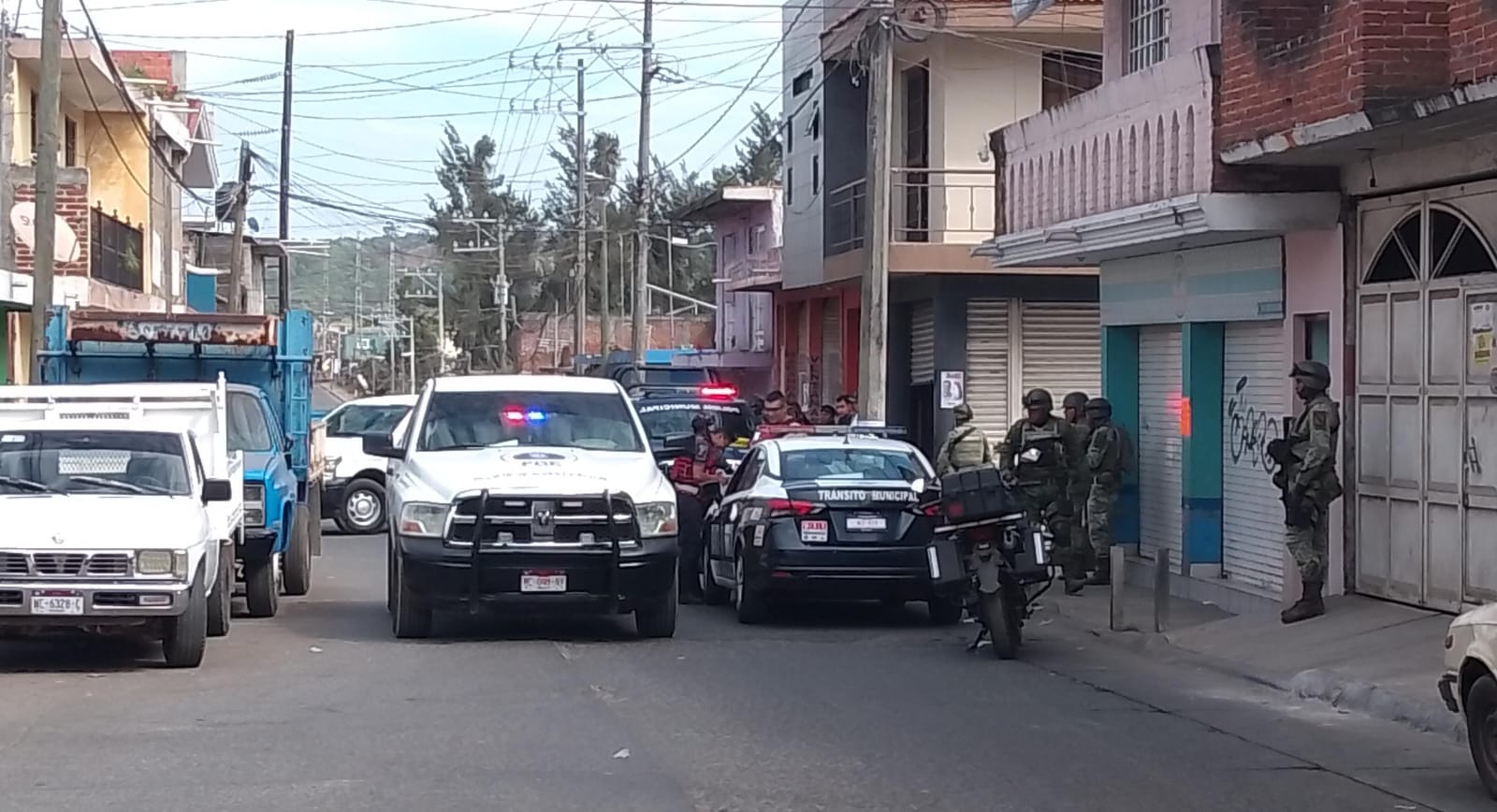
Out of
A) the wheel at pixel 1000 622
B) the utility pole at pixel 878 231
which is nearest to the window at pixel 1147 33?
the utility pole at pixel 878 231

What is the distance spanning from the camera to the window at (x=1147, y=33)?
63.2ft

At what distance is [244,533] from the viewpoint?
16.7m

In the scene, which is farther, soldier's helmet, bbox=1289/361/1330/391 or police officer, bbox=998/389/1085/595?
police officer, bbox=998/389/1085/595

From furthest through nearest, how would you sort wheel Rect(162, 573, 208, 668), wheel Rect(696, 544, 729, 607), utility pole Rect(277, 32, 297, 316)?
utility pole Rect(277, 32, 297, 316), wheel Rect(696, 544, 729, 607), wheel Rect(162, 573, 208, 668)

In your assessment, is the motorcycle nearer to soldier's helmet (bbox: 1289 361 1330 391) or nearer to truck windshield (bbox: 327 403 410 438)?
soldier's helmet (bbox: 1289 361 1330 391)

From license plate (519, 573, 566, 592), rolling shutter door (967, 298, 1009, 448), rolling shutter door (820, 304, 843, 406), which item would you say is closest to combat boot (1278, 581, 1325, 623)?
license plate (519, 573, 566, 592)

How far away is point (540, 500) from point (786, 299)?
90.6 feet

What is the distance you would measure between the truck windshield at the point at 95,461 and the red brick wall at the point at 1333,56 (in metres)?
8.36

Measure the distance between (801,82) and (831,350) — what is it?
5.14m

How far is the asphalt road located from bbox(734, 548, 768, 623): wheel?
573mm

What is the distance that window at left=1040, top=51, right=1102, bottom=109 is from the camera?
2984 cm

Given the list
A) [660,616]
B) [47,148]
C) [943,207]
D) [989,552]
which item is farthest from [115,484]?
[943,207]

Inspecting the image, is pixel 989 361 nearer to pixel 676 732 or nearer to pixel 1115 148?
pixel 1115 148

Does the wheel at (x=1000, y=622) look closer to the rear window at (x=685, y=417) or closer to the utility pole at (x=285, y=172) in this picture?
the rear window at (x=685, y=417)
